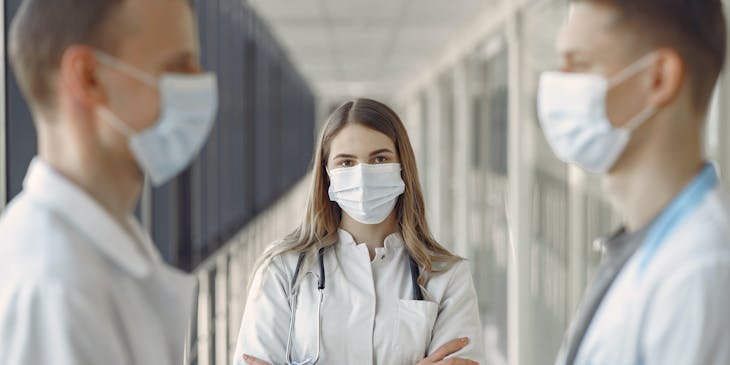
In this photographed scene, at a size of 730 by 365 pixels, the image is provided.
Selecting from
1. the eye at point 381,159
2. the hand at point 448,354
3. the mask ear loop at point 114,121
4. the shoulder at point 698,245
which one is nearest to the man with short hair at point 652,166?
the shoulder at point 698,245

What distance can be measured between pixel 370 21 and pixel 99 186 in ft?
17.8

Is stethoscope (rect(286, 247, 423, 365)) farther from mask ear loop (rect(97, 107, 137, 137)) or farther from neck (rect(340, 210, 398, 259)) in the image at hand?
mask ear loop (rect(97, 107, 137, 137))

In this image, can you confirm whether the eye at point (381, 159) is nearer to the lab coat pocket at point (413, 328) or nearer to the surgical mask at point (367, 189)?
the surgical mask at point (367, 189)

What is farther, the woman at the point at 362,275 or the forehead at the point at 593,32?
the woman at the point at 362,275

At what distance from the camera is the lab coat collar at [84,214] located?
1069 mm

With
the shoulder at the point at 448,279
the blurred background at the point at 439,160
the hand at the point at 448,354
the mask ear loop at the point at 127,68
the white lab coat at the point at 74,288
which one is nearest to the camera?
the white lab coat at the point at 74,288

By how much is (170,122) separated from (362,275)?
0.88 metres

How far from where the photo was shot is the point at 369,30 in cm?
686

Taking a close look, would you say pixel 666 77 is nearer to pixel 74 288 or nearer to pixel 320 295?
pixel 74 288

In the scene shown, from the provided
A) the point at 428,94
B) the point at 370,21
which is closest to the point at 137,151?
the point at 370,21

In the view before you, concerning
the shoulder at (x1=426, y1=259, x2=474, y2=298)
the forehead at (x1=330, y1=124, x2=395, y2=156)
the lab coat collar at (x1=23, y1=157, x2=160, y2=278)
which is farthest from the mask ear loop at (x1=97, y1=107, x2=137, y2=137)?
the shoulder at (x1=426, y1=259, x2=474, y2=298)

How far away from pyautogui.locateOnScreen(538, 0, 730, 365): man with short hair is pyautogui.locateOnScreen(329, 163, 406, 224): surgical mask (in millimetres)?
799

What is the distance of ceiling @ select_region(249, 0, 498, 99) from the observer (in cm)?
561

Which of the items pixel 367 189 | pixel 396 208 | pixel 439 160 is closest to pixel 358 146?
pixel 367 189
